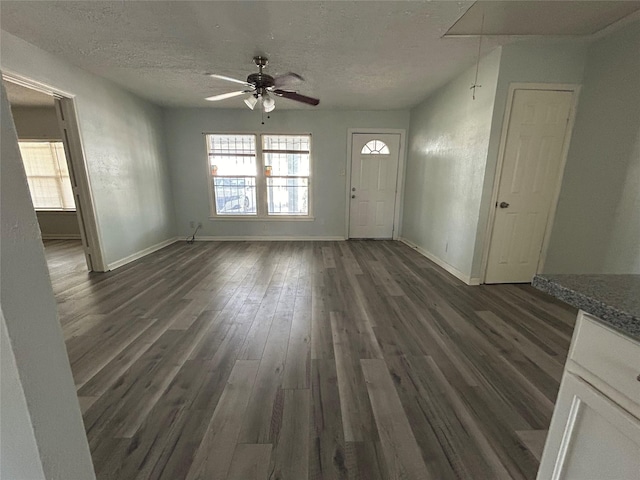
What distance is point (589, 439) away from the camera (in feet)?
2.10

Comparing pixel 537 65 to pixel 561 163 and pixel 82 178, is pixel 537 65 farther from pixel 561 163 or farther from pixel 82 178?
pixel 82 178

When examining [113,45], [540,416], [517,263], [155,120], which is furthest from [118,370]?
[155,120]

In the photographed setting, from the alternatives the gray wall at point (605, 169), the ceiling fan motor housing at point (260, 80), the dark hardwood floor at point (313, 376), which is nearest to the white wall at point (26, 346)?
the dark hardwood floor at point (313, 376)

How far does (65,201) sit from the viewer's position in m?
5.47

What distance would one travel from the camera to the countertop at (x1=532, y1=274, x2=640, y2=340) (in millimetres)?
527

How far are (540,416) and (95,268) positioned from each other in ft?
15.7

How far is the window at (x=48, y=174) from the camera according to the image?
17.3ft

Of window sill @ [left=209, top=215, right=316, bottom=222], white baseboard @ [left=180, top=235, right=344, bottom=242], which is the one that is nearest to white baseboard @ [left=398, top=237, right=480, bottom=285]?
white baseboard @ [left=180, top=235, right=344, bottom=242]

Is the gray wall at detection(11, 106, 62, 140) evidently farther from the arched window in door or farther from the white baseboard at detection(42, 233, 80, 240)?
the arched window in door

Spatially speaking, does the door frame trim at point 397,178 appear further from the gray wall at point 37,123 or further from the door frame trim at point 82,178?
the gray wall at point 37,123

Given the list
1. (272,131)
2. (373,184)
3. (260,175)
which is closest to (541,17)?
(373,184)

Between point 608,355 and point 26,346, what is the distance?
1.27 metres

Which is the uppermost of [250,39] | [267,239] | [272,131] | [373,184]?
[250,39]

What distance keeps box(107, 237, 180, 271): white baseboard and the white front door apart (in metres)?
3.69
